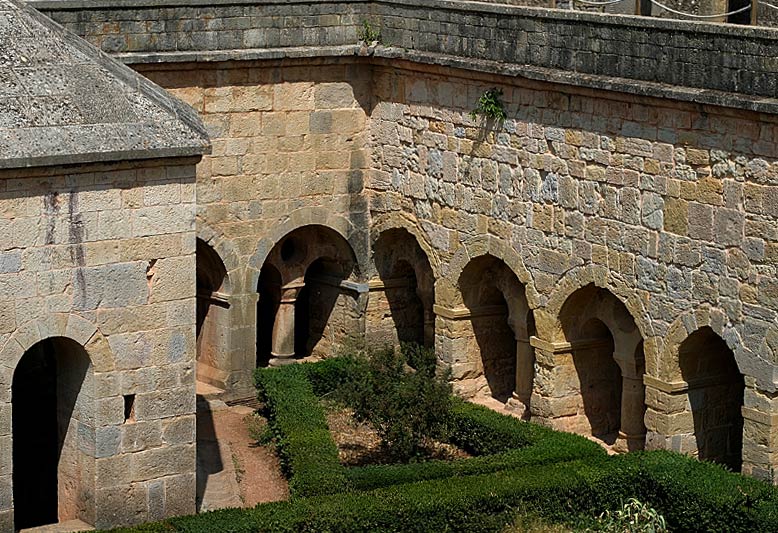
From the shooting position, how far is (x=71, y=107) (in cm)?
1491

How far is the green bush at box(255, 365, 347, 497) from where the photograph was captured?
16.8 metres

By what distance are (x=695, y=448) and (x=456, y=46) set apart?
17.6 feet

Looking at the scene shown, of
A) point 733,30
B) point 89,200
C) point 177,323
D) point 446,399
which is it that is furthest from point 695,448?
point 89,200

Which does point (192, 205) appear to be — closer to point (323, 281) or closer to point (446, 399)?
point (446, 399)

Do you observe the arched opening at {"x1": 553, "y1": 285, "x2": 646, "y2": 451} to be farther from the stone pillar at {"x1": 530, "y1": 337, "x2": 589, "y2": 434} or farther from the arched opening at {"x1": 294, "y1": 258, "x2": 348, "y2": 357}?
the arched opening at {"x1": 294, "y1": 258, "x2": 348, "y2": 357}

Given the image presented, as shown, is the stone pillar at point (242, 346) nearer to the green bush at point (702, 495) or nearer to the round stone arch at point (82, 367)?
the round stone arch at point (82, 367)

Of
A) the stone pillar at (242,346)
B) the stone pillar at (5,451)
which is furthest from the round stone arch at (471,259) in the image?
the stone pillar at (5,451)

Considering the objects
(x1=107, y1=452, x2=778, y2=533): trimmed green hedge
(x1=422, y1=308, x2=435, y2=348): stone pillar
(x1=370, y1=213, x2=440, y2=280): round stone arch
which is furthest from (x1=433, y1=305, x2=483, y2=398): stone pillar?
(x1=107, y1=452, x2=778, y2=533): trimmed green hedge

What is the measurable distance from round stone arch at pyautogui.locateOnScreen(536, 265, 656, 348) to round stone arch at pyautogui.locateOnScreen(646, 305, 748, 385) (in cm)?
19

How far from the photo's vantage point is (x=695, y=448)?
17781mm

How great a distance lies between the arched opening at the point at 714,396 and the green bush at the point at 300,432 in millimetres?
3667

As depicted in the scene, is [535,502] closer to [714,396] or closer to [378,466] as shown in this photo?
[378,466]

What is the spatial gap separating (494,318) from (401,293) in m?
1.70

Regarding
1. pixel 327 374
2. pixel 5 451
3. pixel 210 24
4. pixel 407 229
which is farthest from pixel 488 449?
pixel 210 24
